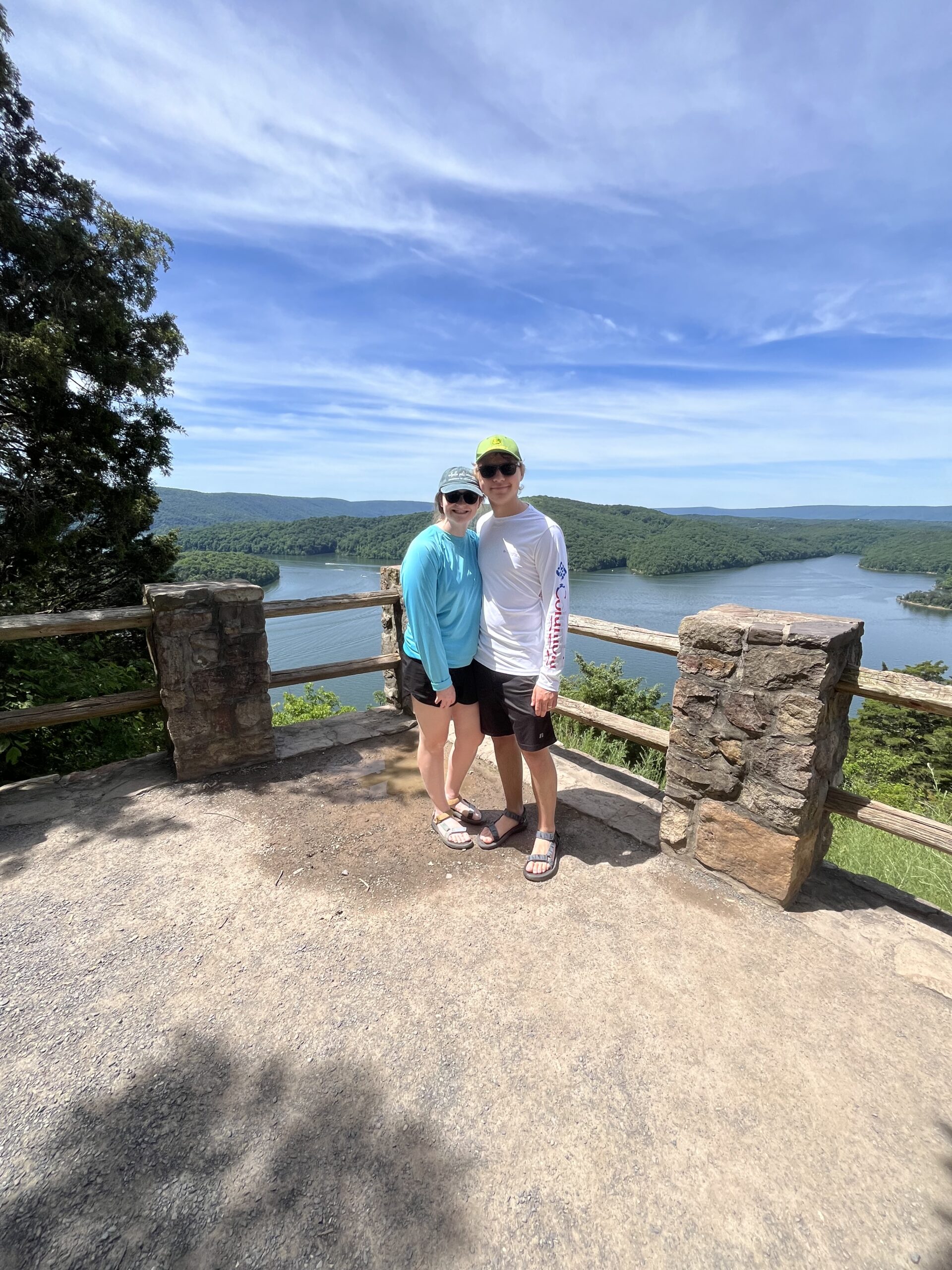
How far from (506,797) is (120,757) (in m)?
2.96

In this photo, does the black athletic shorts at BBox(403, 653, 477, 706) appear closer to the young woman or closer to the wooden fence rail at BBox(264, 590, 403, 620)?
the young woman

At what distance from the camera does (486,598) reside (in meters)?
2.54

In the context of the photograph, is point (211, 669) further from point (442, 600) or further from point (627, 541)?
point (627, 541)

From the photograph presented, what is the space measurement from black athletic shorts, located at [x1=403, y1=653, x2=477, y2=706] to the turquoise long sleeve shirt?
0.12 ft

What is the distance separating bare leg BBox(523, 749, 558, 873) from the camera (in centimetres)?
256

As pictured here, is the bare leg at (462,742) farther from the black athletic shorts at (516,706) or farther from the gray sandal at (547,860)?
the gray sandal at (547,860)

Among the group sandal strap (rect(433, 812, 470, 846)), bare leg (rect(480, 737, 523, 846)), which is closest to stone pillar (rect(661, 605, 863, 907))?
bare leg (rect(480, 737, 523, 846))

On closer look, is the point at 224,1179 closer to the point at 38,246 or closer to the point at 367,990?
the point at 367,990

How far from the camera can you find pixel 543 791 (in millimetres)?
2646

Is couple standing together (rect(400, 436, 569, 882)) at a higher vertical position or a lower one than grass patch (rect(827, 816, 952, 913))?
higher

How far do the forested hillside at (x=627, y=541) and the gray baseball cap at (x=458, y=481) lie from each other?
63.1 metres

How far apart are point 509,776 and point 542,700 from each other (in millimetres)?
677

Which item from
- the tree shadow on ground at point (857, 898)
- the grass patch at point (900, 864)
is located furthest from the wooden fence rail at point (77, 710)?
the grass patch at point (900, 864)

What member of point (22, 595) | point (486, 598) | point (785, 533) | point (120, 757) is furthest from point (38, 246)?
point (785, 533)
